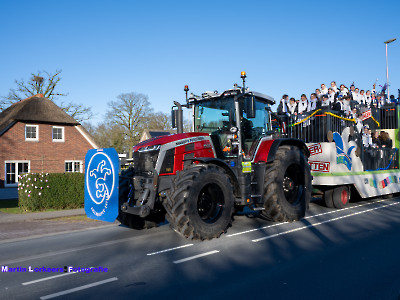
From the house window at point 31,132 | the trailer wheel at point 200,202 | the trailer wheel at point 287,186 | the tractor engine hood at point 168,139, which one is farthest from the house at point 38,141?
the trailer wheel at point 200,202

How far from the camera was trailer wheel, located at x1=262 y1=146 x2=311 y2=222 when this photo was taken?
7.98m

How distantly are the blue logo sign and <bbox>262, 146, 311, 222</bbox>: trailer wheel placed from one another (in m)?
3.34

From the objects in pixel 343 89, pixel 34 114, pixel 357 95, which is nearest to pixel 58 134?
pixel 34 114

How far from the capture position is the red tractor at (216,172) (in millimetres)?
6570

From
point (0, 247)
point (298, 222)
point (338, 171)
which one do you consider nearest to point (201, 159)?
point (298, 222)

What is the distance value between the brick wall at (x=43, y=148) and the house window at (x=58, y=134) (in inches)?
9.3

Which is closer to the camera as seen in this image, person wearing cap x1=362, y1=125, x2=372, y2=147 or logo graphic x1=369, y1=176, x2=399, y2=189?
logo graphic x1=369, y1=176, x2=399, y2=189

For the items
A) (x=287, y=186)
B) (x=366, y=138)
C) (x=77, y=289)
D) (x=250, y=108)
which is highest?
(x=250, y=108)

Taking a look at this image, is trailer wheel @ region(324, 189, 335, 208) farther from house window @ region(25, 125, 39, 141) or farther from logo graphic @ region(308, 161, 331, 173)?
house window @ region(25, 125, 39, 141)

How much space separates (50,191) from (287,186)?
28.6ft

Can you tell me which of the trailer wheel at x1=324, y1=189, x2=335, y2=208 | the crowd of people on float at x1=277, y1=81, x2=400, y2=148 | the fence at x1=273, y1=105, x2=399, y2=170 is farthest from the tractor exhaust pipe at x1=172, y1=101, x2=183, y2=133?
the trailer wheel at x1=324, y1=189, x2=335, y2=208

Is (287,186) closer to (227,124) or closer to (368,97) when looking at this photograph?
(227,124)

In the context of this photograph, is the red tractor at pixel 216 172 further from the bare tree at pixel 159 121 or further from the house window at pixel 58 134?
the bare tree at pixel 159 121

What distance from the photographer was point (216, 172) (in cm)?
686
